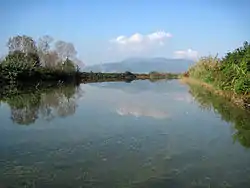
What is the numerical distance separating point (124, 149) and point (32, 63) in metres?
35.3

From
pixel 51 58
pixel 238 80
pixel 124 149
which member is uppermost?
pixel 51 58

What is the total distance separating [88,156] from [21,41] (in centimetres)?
4506

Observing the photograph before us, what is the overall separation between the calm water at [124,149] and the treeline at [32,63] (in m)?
18.7

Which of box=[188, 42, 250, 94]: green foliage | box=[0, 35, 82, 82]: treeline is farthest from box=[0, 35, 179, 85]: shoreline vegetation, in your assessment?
box=[188, 42, 250, 94]: green foliage

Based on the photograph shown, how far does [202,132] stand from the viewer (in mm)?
13156

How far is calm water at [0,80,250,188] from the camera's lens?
24.3 ft

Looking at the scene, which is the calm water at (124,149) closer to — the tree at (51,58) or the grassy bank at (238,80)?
the grassy bank at (238,80)

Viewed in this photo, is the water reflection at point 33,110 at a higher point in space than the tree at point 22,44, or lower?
lower

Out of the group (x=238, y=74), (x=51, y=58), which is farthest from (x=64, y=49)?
(x=238, y=74)

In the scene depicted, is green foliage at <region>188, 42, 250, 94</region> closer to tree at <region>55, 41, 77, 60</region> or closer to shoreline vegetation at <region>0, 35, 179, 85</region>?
shoreline vegetation at <region>0, 35, 179, 85</region>

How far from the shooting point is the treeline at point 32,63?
3581 cm

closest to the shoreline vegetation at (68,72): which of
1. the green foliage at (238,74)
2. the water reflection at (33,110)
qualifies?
the green foliage at (238,74)

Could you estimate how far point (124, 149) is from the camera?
397 inches

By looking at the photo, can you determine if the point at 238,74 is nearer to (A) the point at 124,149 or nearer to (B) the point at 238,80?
(B) the point at 238,80
